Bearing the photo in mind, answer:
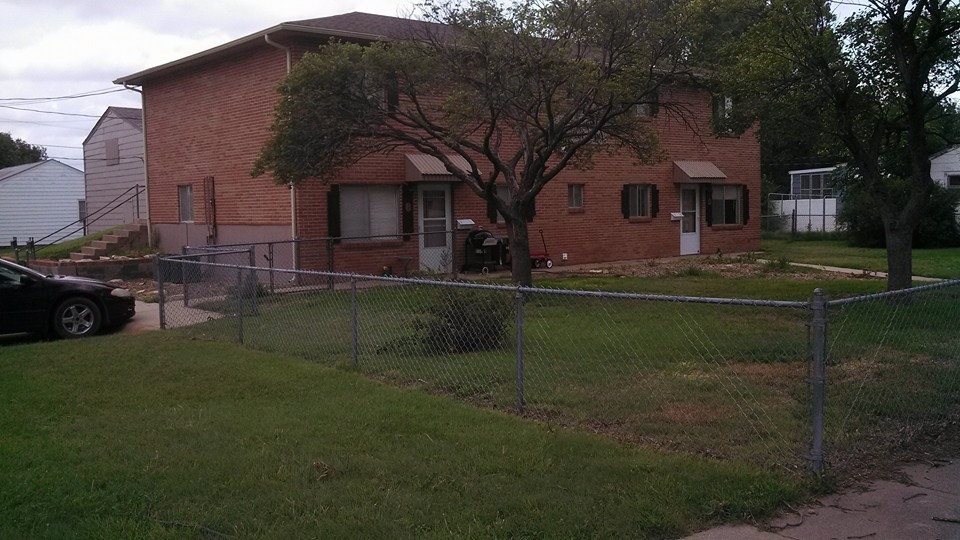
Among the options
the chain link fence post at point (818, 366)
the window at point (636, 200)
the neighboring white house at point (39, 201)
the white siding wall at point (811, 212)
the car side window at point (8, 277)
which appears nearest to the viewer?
the chain link fence post at point (818, 366)

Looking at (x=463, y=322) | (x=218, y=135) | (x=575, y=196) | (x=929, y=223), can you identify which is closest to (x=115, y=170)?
(x=218, y=135)

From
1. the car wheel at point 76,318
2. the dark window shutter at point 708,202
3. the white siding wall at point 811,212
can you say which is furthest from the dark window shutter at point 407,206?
the white siding wall at point 811,212

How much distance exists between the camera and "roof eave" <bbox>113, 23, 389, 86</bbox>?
1814cm

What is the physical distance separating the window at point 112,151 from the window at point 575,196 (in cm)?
1558

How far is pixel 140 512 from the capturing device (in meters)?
5.07

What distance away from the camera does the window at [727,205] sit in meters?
28.1

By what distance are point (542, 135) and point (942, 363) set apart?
915 cm

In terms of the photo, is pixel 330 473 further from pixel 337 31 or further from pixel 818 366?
pixel 337 31

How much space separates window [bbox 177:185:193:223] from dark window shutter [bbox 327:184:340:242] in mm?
5988

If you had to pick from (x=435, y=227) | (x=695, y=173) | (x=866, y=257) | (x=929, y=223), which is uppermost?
(x=695, y=173)

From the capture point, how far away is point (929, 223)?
31.5 m

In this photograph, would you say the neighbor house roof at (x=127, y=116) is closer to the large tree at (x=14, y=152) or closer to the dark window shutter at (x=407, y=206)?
the dark window shutter at (x=407, y=206)

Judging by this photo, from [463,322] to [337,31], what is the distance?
426 inches

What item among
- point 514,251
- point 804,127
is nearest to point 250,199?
point 514,251
